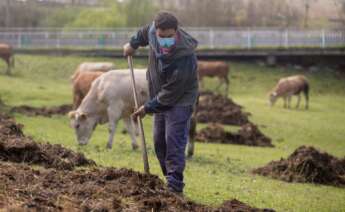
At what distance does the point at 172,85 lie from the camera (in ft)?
31.8

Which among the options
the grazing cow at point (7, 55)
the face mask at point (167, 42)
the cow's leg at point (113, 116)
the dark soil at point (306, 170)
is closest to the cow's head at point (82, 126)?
the cow's leg at point (113, 116)

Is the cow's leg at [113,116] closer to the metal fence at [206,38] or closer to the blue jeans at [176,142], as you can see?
the blue jeans at [176,142]

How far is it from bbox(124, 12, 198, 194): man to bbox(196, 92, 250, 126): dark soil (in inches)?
756

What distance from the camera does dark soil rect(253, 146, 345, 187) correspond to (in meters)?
14.8

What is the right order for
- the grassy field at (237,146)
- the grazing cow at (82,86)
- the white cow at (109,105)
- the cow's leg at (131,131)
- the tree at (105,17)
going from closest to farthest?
the grassy field at (237,146)
the cow's leg at (131,131)
the white cow at (109,105)
the grazing cow at (82,86)
the tree at (105,17)

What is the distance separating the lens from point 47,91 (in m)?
38.3

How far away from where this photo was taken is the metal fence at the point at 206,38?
5488 cm

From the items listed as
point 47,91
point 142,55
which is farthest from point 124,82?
point 142,55

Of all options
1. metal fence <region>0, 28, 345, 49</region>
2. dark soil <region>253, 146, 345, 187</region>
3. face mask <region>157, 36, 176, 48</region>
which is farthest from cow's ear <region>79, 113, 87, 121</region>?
metal fence <region>0, 28, 345, 49</region>

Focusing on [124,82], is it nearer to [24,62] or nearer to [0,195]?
[0,195]

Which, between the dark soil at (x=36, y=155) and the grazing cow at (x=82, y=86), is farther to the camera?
the grazing cow at (x=82, y=86)

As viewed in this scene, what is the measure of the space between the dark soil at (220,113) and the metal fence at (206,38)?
23461 millimetres

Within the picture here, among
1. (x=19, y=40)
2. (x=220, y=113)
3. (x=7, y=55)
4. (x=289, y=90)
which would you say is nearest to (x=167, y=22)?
(x=220, y=113)

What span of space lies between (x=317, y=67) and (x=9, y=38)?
2190 cm
